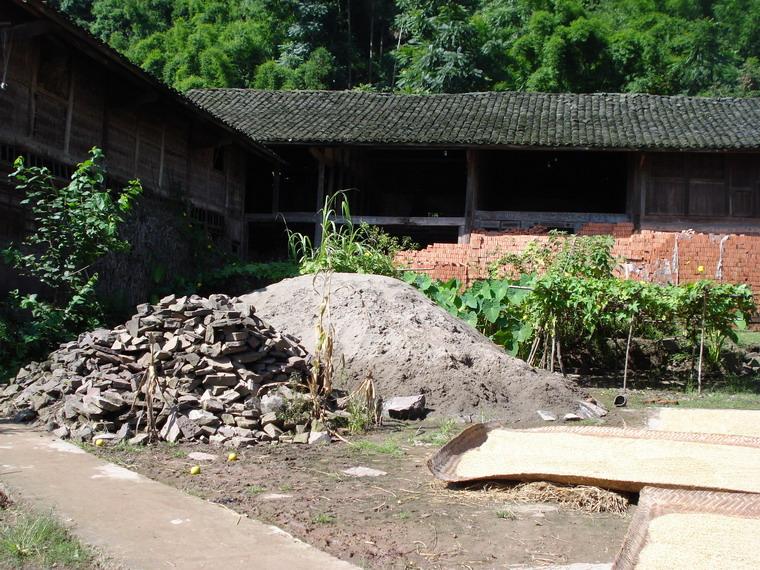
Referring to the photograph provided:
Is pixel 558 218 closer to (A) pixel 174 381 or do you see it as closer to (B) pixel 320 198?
(B) pixel 320 198

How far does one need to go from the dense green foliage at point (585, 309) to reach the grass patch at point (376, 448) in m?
4.09

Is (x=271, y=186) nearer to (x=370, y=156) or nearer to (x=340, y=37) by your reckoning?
(x=370, y=156)

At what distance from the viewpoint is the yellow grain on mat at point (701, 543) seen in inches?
141

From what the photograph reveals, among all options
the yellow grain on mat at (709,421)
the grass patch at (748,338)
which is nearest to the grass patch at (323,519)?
the yellow grain on mat at (709,421)

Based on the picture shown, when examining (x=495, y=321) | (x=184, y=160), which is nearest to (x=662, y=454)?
(x=495, y=321)

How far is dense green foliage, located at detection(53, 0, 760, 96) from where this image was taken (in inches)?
1145

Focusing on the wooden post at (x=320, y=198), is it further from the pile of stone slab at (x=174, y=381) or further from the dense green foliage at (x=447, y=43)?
the dense green foliage at (x=447, y=43)

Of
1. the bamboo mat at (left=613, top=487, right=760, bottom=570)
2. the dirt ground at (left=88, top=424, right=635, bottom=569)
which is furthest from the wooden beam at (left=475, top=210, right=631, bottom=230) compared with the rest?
the bamboo mat at (left=613, top=487, right=760, bottom=570)

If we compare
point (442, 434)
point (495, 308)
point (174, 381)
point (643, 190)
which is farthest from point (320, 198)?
point (442, 434)

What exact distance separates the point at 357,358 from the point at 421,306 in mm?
1177

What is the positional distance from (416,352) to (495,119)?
11.0 meters

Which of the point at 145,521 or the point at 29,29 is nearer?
the point at 145,521

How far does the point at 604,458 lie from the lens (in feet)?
18.1

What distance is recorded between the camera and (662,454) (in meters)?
5.61
